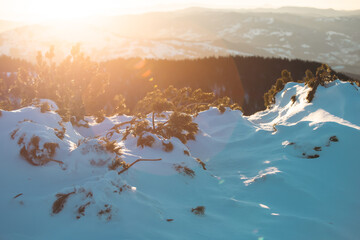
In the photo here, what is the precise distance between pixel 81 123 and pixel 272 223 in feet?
28.8

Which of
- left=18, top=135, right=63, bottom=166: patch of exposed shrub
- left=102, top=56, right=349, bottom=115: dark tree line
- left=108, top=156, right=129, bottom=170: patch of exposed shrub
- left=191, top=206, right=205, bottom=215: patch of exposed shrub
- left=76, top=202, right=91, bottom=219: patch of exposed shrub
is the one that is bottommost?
left=102, top=56, right=349, bottom=115: dark tree line

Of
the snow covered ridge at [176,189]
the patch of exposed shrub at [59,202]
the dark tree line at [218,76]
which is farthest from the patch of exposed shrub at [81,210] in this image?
the dark tree line at [218,76]

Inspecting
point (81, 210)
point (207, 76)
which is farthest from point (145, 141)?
point (207, 76)

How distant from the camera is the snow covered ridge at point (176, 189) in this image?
3.83 metres

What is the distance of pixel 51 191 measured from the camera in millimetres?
4254

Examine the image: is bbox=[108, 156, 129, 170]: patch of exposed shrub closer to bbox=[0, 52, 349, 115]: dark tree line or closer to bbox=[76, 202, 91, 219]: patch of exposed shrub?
bbox=[76, 202, 91, 219]: patch of exposed shrub

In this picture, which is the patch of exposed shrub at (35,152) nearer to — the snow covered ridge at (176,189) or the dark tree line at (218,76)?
the snow covered ridge at (176,189)

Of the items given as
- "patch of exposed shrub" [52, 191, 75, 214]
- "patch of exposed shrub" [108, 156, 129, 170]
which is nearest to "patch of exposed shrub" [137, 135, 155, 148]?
"patch of exposed shrub" [108, 156, 129, 170]

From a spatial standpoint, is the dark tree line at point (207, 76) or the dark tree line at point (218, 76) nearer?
the dark tree line at point (207, 76)

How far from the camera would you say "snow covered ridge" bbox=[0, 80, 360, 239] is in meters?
3.83

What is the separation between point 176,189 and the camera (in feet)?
17.3

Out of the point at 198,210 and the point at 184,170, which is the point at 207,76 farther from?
the point at 198,210

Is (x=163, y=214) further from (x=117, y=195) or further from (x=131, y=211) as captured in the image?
(x=117, y=195)

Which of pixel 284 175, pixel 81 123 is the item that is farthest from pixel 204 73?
pixel 284 175
